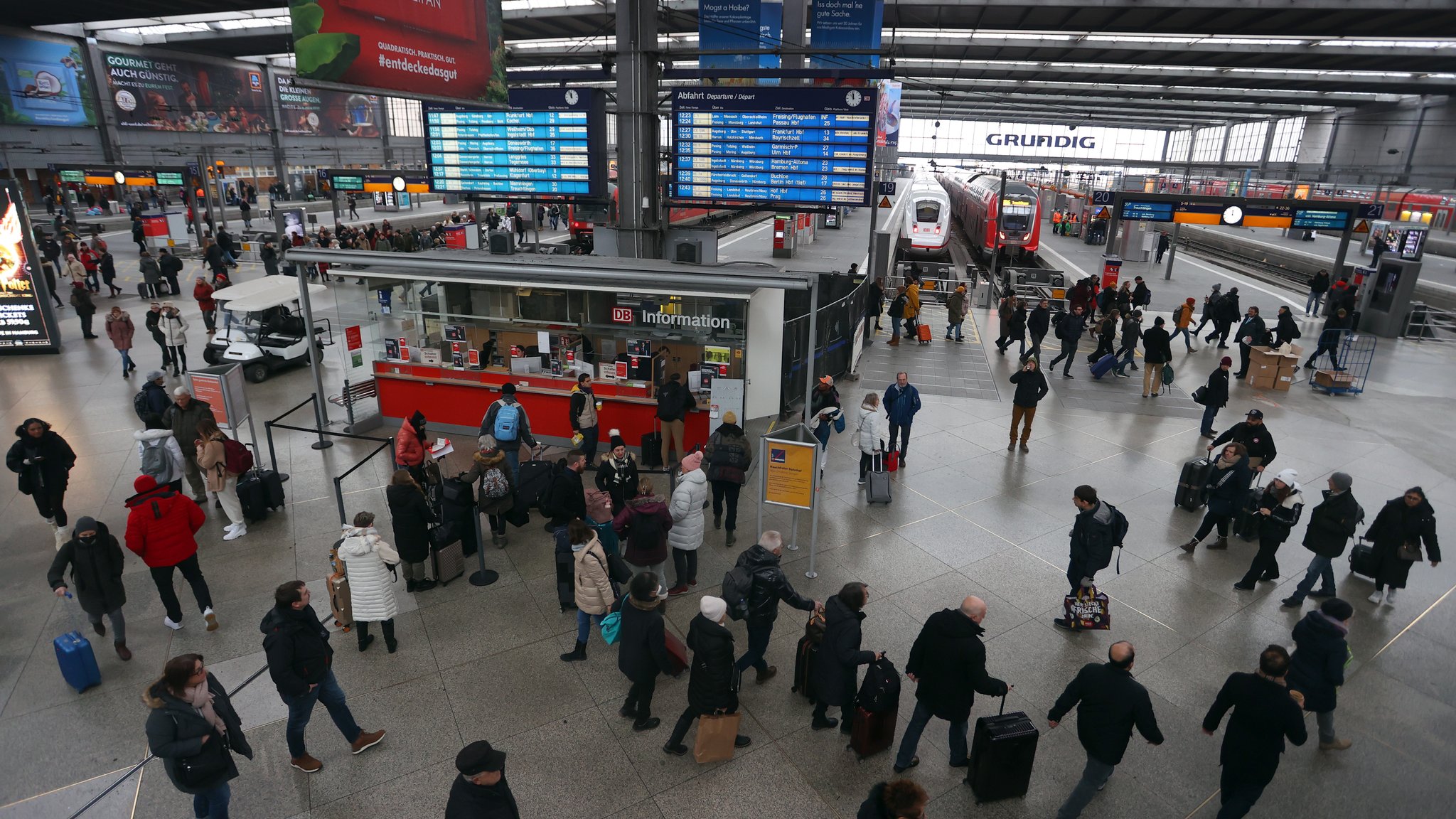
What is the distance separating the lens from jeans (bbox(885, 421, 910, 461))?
10664mm

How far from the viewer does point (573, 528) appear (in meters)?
6.10

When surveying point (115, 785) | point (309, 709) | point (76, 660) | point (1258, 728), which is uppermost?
point (1258, 728)

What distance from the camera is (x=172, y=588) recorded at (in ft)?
21.9

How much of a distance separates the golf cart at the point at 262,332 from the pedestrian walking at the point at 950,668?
13.5 metres

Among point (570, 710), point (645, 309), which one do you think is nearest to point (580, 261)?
point (645, 309)

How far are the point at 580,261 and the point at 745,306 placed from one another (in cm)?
263

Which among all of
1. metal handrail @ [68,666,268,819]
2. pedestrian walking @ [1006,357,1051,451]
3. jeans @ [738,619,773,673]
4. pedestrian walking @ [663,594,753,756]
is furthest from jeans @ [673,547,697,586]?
pedestrian walking @ [1006,357,1051,451]

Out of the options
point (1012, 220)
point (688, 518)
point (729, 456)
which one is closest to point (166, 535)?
point (688, 518)

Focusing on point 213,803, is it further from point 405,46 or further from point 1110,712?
point 405,46

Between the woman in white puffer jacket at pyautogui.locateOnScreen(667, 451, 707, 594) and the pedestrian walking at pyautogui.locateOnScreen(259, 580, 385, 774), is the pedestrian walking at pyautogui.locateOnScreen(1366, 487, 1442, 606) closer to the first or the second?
the woman in white puffer jacket at pyautogui.locateOnScreen(667, 451, 707, 594)

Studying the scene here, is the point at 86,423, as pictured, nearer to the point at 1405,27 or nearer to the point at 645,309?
the point at 645,309

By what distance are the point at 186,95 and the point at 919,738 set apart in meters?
55.3

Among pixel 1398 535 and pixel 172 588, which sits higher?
pixel 1398 535

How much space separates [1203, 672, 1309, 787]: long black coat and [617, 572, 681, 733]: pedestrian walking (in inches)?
144
